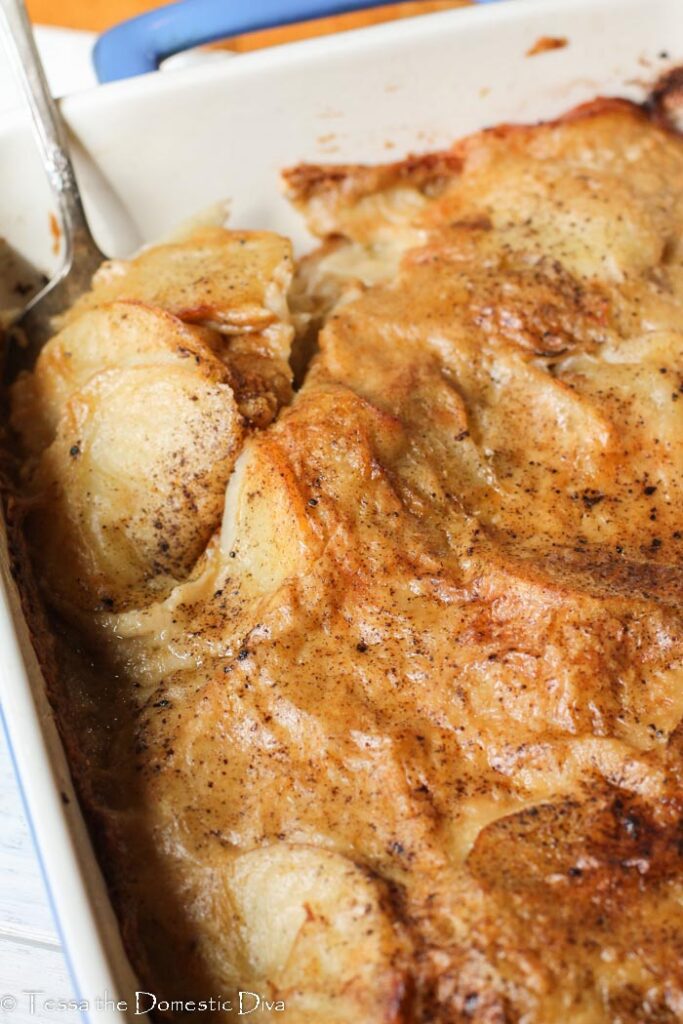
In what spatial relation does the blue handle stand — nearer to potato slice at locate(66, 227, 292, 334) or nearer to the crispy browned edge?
the crispy browned edge

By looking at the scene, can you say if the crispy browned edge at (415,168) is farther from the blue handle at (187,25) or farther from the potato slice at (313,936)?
the potato slice at (313,936)

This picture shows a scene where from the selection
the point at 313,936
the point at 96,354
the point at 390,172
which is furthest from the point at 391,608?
the point at 390,172

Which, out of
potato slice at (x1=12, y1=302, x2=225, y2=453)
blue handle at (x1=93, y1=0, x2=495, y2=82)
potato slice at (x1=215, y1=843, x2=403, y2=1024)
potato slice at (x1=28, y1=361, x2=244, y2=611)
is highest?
blue handle at (x1=93, y1=0, x2=495, y2=82)

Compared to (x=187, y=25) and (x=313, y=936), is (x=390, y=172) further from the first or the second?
(x=313, y=936)

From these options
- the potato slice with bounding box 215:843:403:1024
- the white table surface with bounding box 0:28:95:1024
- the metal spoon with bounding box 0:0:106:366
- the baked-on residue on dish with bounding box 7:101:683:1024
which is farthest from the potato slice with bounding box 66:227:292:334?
the potato slice with bounding box 215:843:403:1024

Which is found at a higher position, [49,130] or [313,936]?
[49,130]

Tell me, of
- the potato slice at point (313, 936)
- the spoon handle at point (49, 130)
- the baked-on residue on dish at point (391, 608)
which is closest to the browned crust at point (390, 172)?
the baked-on residue on dish at point (391, 608)
